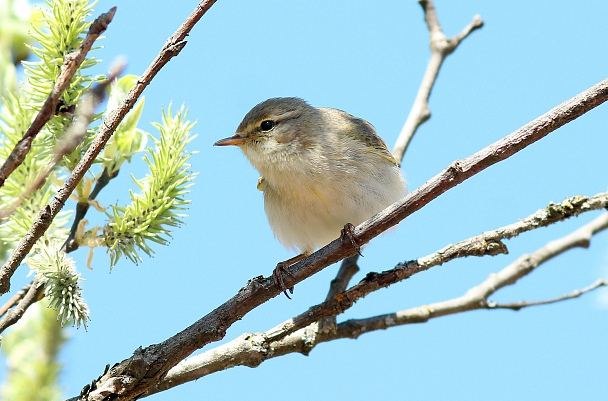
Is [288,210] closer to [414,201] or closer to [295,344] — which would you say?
[295,344]

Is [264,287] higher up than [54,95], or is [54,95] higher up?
[54,95]

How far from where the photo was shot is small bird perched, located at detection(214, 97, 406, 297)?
401 cm

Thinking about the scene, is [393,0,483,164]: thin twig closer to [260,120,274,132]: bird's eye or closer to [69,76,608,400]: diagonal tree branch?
[260,120,274,132]: bird's eye

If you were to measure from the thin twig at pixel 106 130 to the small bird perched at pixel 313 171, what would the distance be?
2.20 m

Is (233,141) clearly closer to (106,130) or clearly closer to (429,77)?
(429,77)

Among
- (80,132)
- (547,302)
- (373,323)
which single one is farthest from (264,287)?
(547,302)

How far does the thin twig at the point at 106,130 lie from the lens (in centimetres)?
154

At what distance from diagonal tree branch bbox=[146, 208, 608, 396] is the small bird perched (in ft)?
1.55

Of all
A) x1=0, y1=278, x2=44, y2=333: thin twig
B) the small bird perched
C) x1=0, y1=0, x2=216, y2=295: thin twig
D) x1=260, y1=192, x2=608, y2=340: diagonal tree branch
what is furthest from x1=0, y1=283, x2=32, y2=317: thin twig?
the small bird perched

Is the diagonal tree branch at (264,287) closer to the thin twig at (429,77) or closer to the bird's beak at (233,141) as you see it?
the bird's beak at (233,141)

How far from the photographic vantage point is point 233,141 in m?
4.41

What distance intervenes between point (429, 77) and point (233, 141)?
4.94 ft

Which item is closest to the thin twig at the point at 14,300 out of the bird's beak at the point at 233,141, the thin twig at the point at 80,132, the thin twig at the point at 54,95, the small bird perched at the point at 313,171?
the thin twig at the point at 80,132


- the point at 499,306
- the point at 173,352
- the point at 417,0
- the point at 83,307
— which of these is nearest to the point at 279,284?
the point at 173,352
